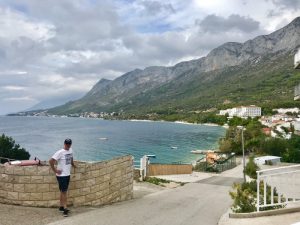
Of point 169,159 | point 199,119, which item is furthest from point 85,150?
point 199,119

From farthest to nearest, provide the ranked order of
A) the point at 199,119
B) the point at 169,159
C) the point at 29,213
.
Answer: the point at 199,119 → the point at 169,159 → the point at 29,213

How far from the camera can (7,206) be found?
966 cm

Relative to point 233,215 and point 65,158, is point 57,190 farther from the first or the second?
point 233,215

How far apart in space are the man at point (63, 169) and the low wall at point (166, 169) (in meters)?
13.3

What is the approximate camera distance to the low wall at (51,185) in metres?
9.73

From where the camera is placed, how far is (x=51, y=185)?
9891mm

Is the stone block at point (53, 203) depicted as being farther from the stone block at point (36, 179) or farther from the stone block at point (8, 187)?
the stone block at point (8, 187)

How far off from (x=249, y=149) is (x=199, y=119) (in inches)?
4895

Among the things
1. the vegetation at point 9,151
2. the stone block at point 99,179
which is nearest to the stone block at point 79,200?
the stone block at point 99,179

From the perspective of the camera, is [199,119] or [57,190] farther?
[199,119]

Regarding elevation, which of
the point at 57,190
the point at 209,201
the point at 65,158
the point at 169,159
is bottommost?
the point at 169,159

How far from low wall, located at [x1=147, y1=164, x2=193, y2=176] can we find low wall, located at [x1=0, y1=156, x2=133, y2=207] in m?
11.6

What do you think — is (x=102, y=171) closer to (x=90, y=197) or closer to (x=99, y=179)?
(x=99, y=179)

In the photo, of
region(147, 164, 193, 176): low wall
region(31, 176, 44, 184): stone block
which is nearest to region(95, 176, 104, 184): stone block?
region(31, 176, 44, 184): stone block
